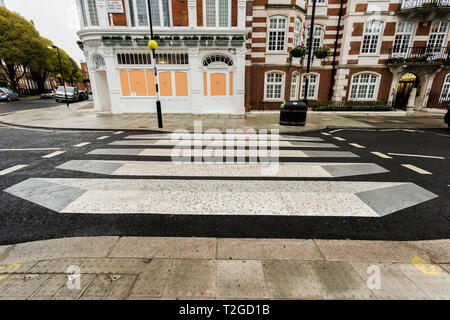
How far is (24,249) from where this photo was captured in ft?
7.23

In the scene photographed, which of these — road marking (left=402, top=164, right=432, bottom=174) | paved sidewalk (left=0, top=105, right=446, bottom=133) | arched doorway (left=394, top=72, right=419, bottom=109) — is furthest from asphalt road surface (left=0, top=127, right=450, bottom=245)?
arched doorway (left=394, top=72, right=419, bottom=109)

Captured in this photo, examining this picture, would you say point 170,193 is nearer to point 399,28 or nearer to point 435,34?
point 399,28

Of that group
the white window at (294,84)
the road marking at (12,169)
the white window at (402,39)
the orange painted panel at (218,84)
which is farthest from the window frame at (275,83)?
the road marking at (12,169)

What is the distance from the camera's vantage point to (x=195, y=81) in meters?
14.8

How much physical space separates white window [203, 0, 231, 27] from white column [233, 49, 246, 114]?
7.06 ft

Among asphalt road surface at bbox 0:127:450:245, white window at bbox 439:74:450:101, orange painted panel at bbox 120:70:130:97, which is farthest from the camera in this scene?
A: white window at bbox 439:74:450:101

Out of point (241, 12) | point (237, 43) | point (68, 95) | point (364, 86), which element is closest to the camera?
point (241, 12)

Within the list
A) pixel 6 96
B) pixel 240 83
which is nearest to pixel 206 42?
pixel 240 83

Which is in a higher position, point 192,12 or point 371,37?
point 192,12

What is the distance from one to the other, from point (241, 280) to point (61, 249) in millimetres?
2011

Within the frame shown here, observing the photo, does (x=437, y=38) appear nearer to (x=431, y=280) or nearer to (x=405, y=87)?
(x=405, y=87)

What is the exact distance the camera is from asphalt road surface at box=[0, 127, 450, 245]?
2.57m

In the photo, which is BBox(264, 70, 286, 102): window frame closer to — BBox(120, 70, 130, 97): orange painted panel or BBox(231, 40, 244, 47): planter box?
BBox(231, 40, 244, 47): planter box

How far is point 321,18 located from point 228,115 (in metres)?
12.3
